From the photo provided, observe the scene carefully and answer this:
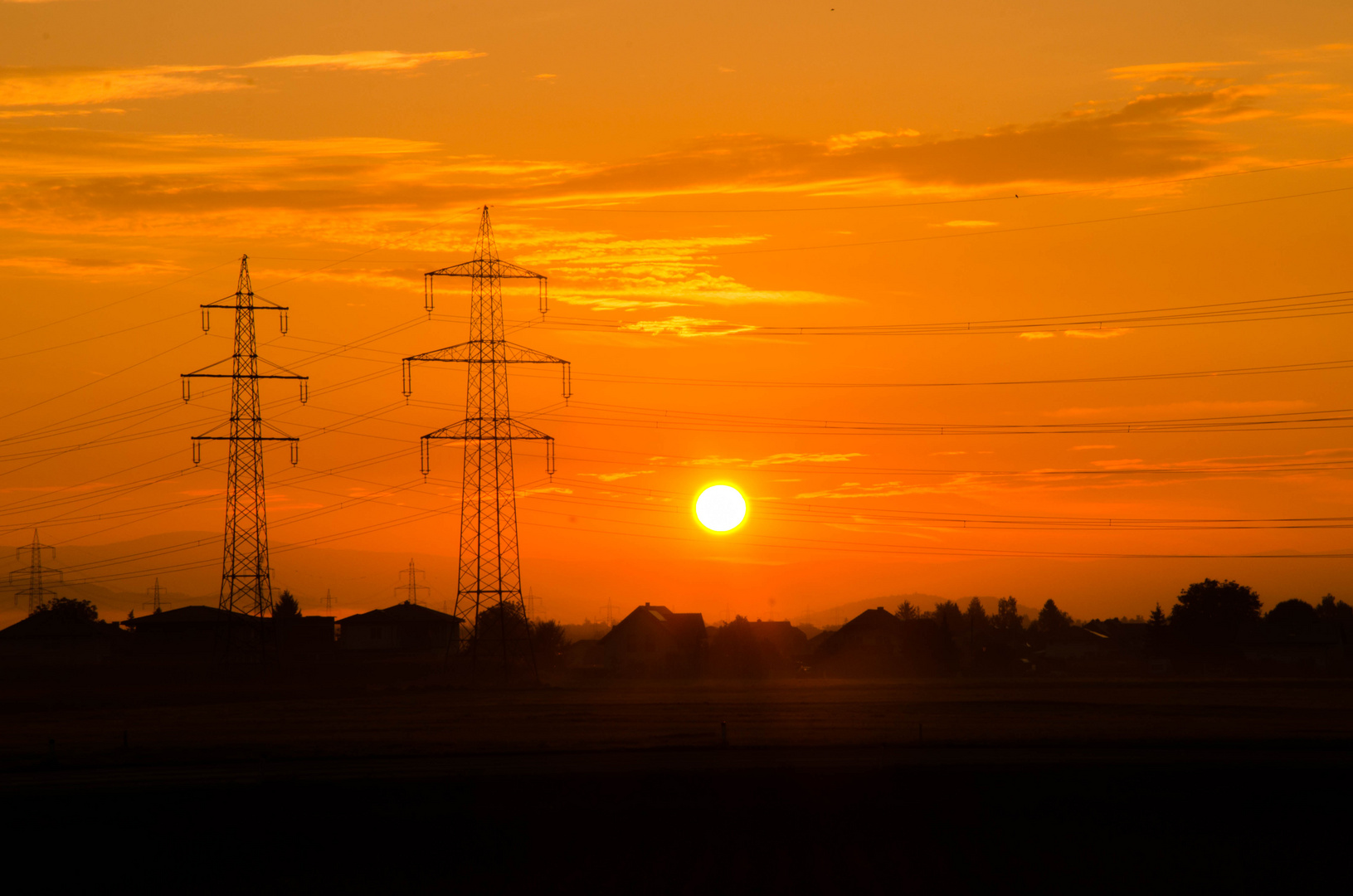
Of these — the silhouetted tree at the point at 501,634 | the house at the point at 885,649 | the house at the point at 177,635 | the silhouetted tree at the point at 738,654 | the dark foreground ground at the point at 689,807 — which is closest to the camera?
the dark foreground ground at the point at 689,807

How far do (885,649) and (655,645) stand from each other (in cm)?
3029

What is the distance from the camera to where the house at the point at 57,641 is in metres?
133

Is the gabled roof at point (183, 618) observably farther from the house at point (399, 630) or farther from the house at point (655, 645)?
the house at point (655, 645)

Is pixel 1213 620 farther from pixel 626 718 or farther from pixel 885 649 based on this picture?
pixel 626 718

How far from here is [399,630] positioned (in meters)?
148

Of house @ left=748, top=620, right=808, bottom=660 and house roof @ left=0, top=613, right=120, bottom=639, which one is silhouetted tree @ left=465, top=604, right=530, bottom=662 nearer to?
house @ left=748, top=620, right=808, bottom=660

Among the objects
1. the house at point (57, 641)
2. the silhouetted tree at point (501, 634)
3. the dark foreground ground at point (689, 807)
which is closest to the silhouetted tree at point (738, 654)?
the silhouetted tree at point (501, 634)

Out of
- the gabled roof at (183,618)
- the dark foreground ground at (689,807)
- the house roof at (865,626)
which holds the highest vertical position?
the gabled roof at (183,618)

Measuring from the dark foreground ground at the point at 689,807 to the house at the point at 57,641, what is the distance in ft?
245

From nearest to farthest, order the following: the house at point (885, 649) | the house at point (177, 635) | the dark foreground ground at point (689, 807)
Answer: the dark foreground ground at point (689, 807), the house at point (177, 635), the house at point (885, 649)

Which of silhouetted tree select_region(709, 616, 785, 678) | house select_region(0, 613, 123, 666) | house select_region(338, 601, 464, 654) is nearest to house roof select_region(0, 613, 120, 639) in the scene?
house select_region(0, 613, 123, 666)

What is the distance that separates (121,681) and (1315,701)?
290ft

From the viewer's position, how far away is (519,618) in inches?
6033

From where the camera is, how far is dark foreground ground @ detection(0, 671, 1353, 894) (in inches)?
1234
